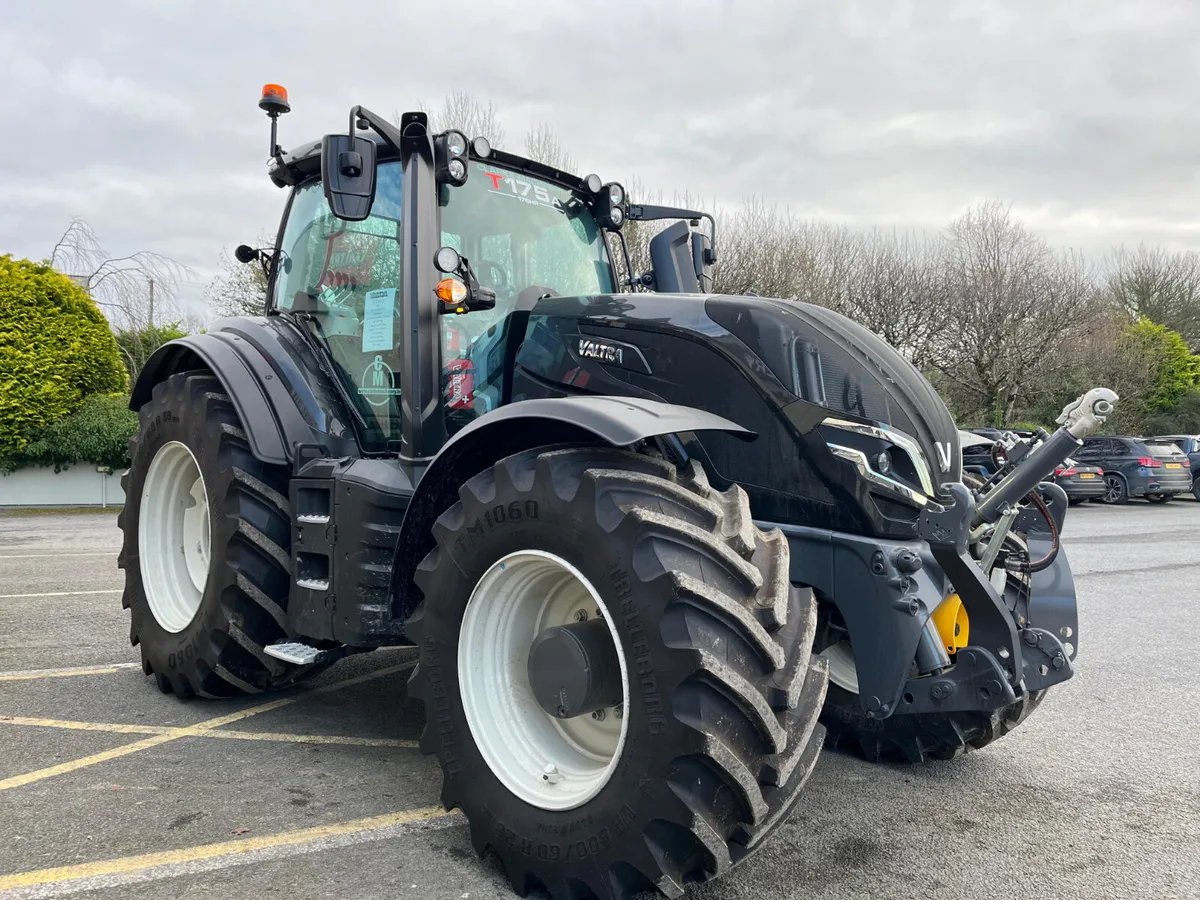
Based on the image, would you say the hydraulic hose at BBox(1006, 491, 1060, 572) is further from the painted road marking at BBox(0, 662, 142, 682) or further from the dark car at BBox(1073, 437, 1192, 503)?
the dark car at BBox(1073, 437, 1192, 503)

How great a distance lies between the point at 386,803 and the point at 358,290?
7.32ft

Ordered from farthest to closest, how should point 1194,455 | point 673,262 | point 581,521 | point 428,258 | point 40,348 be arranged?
point 1194,455 < point 40,348 < point 673,262 < point 428,258 < point 581,521

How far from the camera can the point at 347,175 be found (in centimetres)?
341

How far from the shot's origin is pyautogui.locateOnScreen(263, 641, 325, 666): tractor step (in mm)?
3869

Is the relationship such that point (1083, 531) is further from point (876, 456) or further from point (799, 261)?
point (876, 456)

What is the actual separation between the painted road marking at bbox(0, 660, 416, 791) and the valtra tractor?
0.56 feet

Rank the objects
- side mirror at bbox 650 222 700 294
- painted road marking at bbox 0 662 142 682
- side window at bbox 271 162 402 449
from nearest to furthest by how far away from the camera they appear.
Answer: side window at bbox 271 162 402 449
side mirror at bbox 650 222 700 294
painted road marking at bbox 0 662 142 682

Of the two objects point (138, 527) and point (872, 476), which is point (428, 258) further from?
point (138, 527)

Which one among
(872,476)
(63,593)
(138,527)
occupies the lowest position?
(63,593)

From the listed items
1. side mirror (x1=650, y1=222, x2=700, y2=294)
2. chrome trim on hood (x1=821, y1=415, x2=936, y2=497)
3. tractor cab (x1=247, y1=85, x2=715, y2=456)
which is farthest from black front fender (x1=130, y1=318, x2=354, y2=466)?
chrome trim on hood (x1=821, y1=415, x2=936, y2=497)

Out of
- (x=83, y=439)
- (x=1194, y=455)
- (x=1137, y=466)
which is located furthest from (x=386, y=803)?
(x=1194, y=455)

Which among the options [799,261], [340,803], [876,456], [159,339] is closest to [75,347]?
[159,339]

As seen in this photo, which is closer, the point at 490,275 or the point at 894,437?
the point at 894,437

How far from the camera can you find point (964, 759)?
4.00 m
